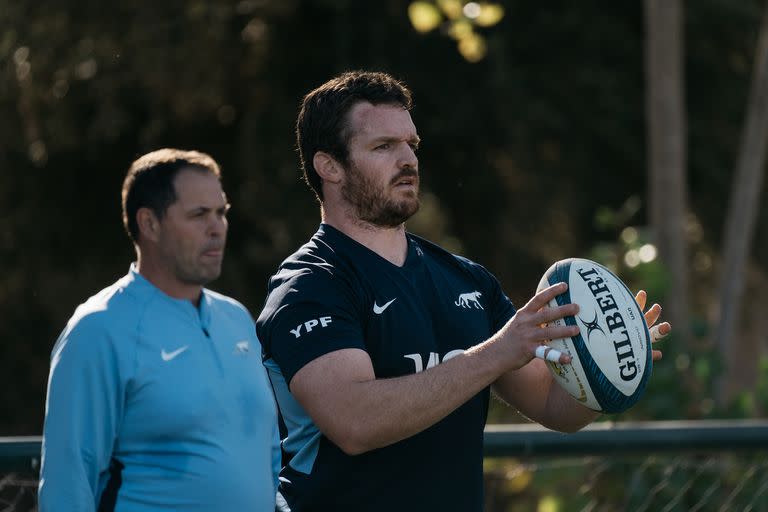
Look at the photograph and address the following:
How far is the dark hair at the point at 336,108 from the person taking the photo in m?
3.15

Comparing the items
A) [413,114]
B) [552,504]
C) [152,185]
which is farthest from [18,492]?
[413,114]

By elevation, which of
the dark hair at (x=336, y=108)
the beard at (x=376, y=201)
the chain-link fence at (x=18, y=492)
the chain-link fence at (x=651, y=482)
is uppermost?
the dark hair at (x=336, y=108)

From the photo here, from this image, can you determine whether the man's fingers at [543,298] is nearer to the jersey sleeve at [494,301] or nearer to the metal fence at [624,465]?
the jersey sleeve at [494,301]

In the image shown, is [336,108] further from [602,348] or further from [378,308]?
[602,348]

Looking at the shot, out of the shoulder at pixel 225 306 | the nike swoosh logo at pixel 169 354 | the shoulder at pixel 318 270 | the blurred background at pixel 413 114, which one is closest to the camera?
the shoulder at pixel 318 270

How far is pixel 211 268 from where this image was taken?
4.34 metres

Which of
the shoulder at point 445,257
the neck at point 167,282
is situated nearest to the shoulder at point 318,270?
the shoulder at point 445,257

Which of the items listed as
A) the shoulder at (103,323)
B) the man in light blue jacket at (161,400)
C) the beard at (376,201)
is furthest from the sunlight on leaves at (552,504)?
the beard at (376,201)

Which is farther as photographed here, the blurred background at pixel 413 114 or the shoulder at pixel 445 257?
the blurred background at pixel 413 114

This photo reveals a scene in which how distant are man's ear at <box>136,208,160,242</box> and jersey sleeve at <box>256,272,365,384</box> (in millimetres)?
1487

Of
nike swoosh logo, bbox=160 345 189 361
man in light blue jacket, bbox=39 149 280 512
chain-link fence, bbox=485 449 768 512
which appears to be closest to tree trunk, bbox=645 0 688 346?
chain-link fence, bbox=485 449 768 512

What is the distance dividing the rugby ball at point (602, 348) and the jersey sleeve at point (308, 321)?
0.53 meters

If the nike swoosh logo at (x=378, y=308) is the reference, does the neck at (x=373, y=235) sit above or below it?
above

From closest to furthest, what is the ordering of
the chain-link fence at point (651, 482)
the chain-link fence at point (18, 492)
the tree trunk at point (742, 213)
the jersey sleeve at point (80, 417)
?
the jersey sleeve at point (80, 417) < the chain-link fence at point (18, 492) < the chain-link fence at point (651, 482) < the tree trunk at point (742, 213)
